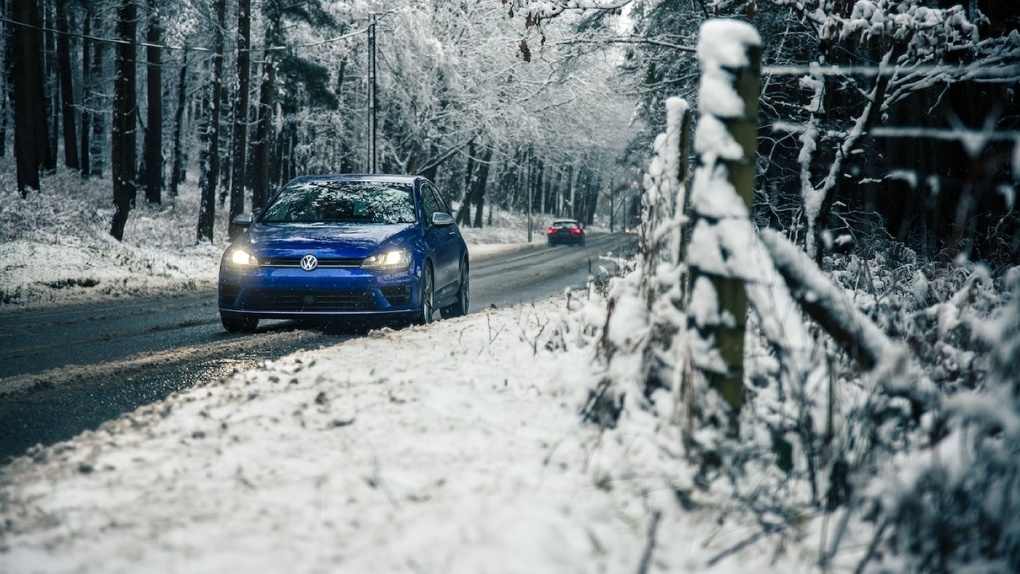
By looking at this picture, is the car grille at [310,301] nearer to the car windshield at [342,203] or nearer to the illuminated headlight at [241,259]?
the illuminated headlight at [241,259]

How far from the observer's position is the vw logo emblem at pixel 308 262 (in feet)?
25.2

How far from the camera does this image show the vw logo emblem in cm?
767

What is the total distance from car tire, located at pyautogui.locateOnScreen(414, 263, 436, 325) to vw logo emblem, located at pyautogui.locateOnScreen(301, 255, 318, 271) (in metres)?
1.15

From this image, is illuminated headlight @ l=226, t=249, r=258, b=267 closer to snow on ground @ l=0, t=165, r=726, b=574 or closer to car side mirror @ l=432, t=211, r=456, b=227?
car side mirror @ l=432, t=211, r=456, b=227

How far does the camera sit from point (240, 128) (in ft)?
76.6

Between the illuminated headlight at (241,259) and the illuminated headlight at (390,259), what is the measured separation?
3.73 ft

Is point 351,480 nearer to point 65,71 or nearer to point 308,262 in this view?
point 308,262

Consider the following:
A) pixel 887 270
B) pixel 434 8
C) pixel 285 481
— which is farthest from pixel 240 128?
pixel 285 481

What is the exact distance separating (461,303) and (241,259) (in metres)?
3.24

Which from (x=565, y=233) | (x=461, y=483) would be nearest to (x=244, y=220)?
(x=461, y=483)

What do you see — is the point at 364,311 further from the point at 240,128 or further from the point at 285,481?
the point at 240,128

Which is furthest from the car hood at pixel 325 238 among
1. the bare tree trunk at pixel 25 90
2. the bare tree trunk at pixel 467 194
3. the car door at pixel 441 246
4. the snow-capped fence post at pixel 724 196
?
the bare tree trunk at pixel 467 194

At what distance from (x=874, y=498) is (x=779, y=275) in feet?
3.59

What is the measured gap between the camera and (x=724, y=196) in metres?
2.87
